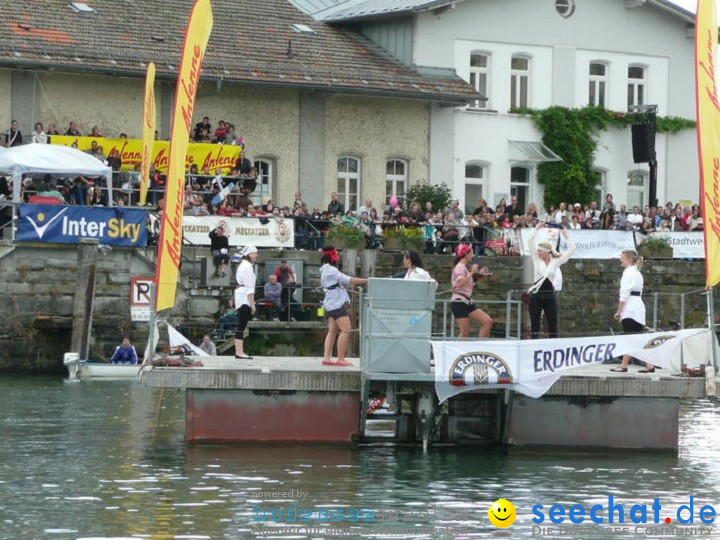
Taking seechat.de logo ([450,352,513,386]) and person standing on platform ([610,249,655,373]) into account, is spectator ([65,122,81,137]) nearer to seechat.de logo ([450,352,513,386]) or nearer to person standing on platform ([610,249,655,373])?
person standing on platform ([610,249,655,373])

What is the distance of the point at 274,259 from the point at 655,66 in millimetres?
17473

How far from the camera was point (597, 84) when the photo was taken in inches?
2008

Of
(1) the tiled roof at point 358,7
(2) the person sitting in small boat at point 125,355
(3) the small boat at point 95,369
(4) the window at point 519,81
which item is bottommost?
(3) the small boat at point 95,369

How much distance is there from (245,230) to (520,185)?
1294 cm

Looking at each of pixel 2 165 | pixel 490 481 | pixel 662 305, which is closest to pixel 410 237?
pixel 662 305

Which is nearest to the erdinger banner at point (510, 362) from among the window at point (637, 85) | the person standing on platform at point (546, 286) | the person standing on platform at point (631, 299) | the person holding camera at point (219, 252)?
the person standing on platform at point (631, 299)

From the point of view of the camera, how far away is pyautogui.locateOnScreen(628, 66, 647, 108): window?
169 feet

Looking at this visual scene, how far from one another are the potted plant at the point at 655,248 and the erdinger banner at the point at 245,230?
832cm

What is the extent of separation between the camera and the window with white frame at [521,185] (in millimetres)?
49594

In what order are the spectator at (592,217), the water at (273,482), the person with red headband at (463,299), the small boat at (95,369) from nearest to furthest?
the water at (273,482), the person with red headband at (463,299), the small boat at (95,369), the spectator at (592,217)

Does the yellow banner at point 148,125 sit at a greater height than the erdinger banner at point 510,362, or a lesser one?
greater

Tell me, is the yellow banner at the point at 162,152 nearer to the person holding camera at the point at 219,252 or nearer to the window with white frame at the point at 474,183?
the person holding camera at the point at 219,252

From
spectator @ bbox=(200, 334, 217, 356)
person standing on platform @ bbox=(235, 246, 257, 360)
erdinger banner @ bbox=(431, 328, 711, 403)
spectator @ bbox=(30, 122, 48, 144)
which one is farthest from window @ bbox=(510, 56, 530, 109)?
erdinger banner @ bbox=(431, 328, 711, 403)

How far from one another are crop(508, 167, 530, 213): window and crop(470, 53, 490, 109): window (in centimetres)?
202
